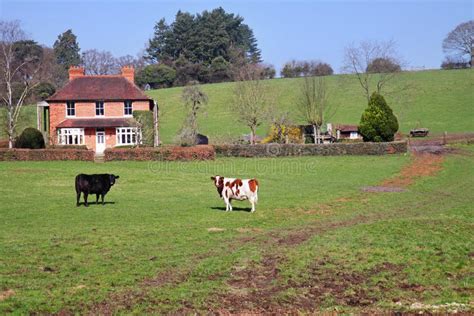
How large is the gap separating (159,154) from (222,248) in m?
31.0

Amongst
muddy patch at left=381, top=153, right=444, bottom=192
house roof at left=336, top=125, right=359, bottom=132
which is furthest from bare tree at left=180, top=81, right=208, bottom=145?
muddy patch at left=381, top=153, right=444, bottom=192

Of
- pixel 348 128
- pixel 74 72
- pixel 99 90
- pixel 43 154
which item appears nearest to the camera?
pixel 43 154

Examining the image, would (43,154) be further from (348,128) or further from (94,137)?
(348,128)

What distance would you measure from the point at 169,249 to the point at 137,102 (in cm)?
4953

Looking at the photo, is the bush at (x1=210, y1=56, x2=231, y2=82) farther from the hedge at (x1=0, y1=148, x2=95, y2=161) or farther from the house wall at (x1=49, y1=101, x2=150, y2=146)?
the hedge at (x1=0, y1=148, x2=95, y2=161)

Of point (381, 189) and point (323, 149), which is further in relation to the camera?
point (323, 149)

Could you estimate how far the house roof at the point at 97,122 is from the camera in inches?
2432

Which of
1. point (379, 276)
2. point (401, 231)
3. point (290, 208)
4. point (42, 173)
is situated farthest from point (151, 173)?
point (379, 276)

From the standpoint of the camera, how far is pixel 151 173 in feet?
127

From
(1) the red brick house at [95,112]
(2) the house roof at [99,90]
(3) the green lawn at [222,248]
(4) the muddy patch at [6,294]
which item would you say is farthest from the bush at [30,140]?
(4) the muddy patch at [6,294]

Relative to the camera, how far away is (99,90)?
6488 cm

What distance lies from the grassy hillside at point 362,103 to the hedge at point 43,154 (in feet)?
83.5

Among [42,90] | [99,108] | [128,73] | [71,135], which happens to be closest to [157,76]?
[42,90]

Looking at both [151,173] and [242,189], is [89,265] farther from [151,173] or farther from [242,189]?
[151,173]
